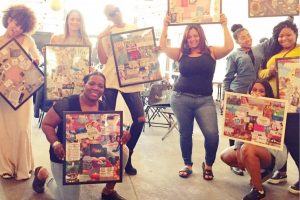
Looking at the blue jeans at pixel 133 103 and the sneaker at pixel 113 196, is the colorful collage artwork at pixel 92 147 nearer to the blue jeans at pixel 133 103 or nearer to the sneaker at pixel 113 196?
the sneaker at pixel 113 196

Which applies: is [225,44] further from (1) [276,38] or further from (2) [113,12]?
(2) [113,12]

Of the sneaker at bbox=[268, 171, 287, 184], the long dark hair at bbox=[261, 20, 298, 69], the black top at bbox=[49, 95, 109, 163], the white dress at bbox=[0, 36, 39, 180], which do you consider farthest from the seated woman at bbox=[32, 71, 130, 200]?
the sneaker at bbox=[268, 171, 287, 184]

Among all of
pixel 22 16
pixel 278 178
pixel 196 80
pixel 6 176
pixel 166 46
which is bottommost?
pixel 278 178

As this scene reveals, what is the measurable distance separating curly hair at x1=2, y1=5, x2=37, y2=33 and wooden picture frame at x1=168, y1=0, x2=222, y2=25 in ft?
3.76

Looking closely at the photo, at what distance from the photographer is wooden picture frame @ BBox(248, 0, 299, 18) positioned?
2.55 meters

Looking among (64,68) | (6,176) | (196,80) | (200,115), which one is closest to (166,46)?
(196,80)

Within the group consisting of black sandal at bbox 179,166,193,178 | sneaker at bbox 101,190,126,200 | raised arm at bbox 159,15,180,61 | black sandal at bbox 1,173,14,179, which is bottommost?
black sandal at bbox 179,166,193,178

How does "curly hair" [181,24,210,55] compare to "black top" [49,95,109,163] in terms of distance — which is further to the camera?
"curly hair" [181,24,210,55]

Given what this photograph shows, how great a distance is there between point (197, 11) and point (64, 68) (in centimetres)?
115

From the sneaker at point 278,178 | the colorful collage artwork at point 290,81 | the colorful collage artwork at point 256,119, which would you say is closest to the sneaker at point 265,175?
the sneaker at point 278,178

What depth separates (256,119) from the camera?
2.42 meters

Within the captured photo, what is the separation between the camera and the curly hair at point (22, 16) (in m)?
2.66

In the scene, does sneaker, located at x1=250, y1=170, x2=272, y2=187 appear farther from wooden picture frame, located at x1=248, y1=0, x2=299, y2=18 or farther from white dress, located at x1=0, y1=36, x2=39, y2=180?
white dress, located at x1=0, y1=36, x2=39, y2=180

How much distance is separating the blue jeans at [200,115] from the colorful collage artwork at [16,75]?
117 centimetres
